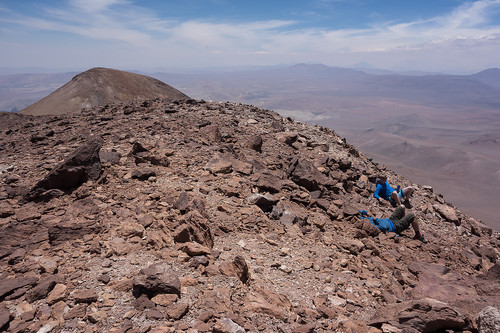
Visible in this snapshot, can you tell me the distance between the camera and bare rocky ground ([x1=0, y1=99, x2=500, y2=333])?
2920mm

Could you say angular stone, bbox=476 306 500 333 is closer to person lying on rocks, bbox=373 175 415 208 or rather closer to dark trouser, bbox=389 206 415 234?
dark trouser, bbox=389 206 415 234

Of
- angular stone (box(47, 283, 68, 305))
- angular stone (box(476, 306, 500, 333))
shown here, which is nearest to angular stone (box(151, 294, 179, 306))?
angular stone (box(47, 283, 68, 305))

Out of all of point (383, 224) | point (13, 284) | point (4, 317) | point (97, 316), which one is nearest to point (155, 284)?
point (97, 316)

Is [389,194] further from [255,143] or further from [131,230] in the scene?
[131,230]

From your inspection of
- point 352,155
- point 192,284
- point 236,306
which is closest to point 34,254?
point 192,284

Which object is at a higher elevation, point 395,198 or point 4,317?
point 4,317

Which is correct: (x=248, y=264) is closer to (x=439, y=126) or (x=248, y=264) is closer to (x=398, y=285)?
(x=398, y=285)

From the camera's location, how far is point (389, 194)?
315 inches

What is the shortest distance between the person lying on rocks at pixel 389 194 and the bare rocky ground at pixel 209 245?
0.93ft

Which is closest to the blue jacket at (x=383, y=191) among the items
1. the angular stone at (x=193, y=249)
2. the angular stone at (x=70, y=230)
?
the angular stone at (x=193, y=249)

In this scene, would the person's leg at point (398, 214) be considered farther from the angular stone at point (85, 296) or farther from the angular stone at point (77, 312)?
the angular stone at point (77, 312)

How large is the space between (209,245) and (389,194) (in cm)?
611

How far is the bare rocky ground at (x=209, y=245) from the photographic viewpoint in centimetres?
292

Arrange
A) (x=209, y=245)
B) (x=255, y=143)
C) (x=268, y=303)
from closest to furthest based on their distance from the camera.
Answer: (x=268, y=303) → (x=209, y=245) → (x=255, y=143)
